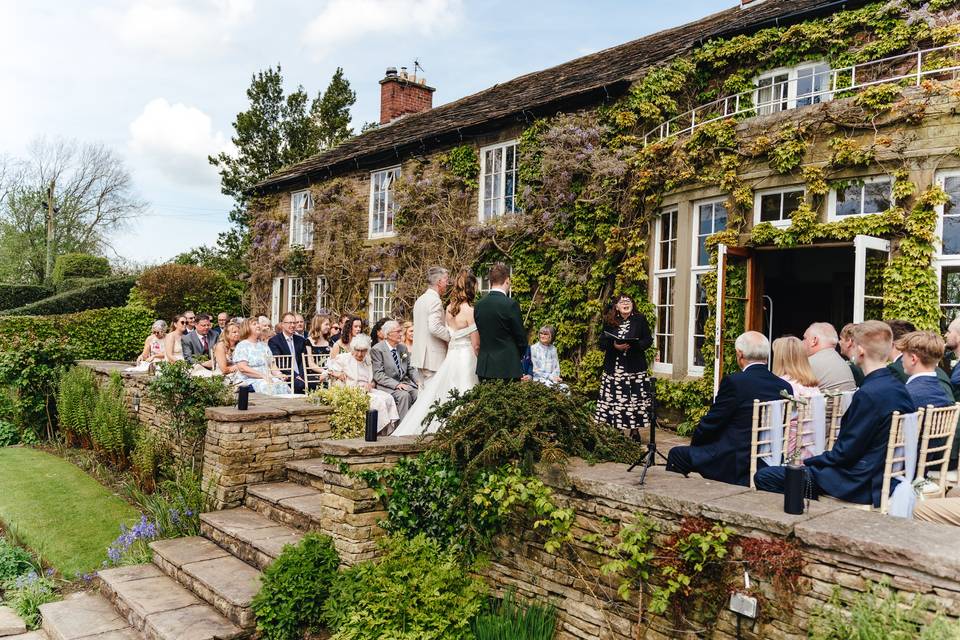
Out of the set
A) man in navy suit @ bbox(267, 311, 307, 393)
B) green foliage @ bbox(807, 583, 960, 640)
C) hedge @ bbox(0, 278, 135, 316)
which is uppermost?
hedge @ bbox(0, 278, 135, 316)

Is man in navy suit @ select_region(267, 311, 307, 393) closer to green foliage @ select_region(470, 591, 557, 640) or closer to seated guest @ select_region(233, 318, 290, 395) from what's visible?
seated guest @ select_region(233, 318, 290, 395)

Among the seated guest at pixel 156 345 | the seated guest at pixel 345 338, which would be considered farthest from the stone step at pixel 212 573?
the seated guest at pixel 156 345

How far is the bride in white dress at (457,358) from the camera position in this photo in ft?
20.9

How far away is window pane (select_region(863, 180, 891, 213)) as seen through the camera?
867 centimetres

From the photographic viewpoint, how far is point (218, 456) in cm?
662

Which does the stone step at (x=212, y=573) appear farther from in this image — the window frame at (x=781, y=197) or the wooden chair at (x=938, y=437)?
the window frame at (x=781, y=197)

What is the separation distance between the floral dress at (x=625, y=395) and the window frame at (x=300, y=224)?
1304cm

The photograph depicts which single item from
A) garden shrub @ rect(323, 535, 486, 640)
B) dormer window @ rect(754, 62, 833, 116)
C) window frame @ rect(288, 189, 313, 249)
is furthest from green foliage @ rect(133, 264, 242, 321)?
garden shrub @ rect(323, 535, 486, 640)

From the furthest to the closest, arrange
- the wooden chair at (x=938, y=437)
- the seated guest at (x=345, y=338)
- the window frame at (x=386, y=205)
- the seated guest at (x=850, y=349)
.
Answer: the window frame at (x=386, y=205)
the seated guest at (x=345, y=338)
the seated guest at (x=850, y=349)
the wooden chair at (x=938, y=437)

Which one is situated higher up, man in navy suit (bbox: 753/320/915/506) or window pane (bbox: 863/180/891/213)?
window pane (bbox: 863/180/891/213)

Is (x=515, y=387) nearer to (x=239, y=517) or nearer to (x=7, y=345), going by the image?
(x=239, y=517)

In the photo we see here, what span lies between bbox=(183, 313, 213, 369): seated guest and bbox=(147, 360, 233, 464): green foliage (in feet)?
11.0

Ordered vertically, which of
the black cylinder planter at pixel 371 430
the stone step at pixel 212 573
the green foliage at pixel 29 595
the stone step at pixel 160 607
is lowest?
the green foliage at pixel 29 595

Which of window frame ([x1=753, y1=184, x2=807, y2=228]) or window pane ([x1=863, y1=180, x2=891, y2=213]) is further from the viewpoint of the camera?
window frame ([x1=753, y1=184, x2=807, y2=228])
